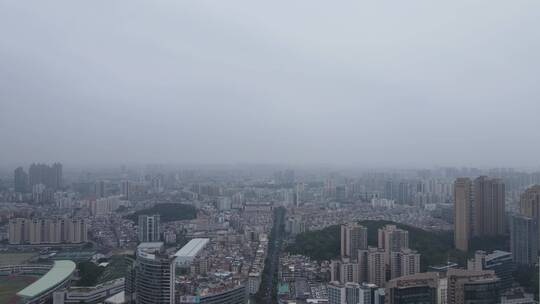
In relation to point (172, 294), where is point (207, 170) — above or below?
above

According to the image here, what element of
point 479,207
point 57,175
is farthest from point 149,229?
point 479,207

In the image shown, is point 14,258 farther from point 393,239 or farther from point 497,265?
point 497,265

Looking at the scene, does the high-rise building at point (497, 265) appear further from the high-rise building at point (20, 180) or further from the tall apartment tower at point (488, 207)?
the high-rise building at point (20, 180)

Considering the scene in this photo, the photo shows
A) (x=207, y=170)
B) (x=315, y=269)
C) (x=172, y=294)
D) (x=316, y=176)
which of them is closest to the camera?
(x=172, y=294)

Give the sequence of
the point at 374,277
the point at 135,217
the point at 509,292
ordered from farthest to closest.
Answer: the point at 135,217 → the point at 374,277 → the point at 509,292

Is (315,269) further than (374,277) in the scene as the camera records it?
Yes

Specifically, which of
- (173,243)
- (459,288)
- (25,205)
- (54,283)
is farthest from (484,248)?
(25,205)

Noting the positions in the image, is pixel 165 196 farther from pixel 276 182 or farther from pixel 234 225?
pixel 276 182
